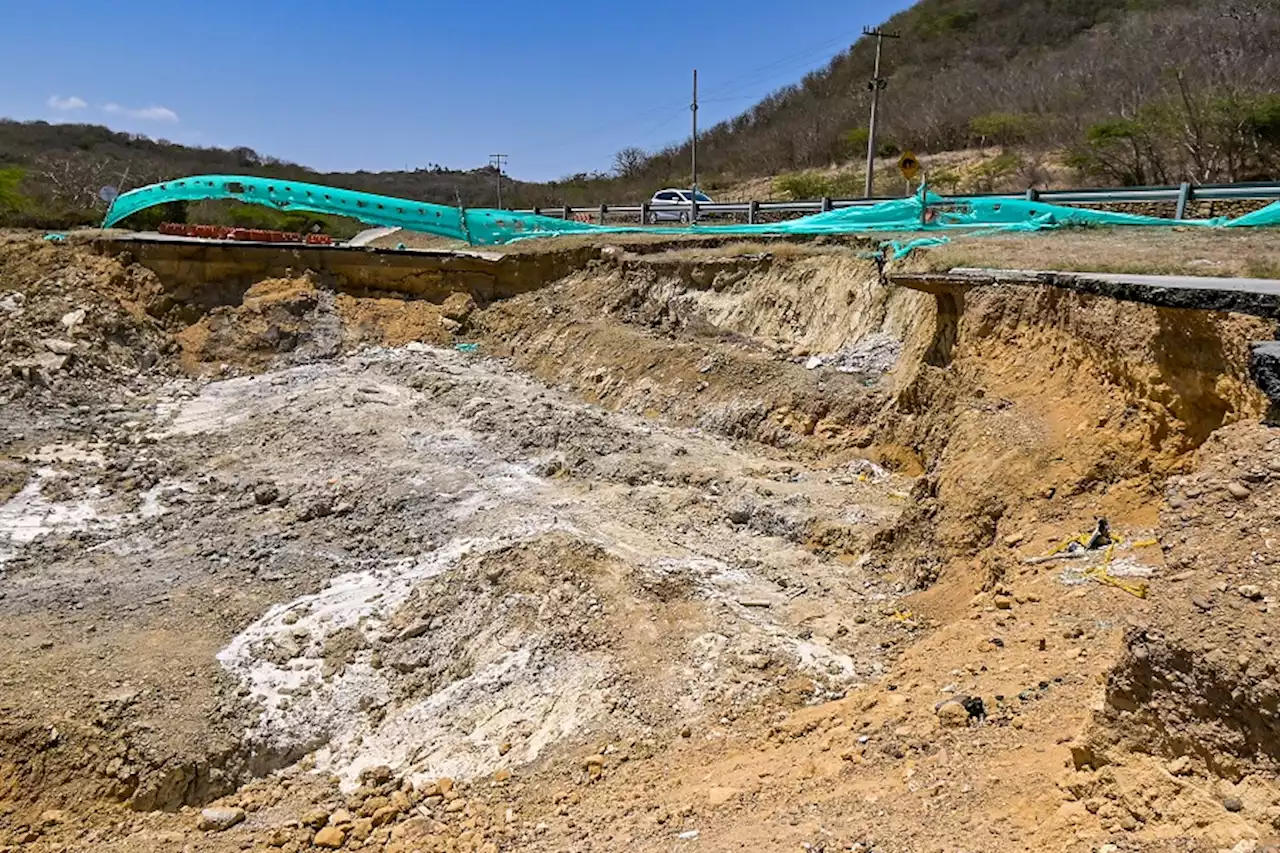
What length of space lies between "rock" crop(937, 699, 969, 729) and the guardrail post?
15.2 meters

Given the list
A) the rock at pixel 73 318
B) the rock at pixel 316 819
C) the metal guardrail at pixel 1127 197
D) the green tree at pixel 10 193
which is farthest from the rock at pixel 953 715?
the green tree at pixel 10 193

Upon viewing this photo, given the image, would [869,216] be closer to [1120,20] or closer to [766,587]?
[766,587]

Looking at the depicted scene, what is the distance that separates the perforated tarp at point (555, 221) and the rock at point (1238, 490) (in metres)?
12.2

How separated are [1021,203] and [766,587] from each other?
39.7ft

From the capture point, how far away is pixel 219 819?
19.6 feet

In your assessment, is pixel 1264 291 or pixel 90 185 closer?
pixel 1264 291

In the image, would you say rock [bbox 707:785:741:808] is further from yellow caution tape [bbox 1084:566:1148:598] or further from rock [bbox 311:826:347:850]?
yellow caution tape [bbox 1084:566:1148:598]

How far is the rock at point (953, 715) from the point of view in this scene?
14.6 feet

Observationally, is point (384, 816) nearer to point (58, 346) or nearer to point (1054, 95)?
point (58, 346)

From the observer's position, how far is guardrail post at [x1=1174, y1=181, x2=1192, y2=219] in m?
16.0

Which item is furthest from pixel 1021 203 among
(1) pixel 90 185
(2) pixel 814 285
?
(1) pixel 90 185

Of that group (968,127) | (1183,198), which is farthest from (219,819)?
(968,127)

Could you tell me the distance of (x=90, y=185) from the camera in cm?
3862

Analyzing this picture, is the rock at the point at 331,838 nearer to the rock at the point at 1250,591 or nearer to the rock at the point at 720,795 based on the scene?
the rock at the point at 720,795
